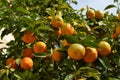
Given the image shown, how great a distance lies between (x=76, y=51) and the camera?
6.28 ft

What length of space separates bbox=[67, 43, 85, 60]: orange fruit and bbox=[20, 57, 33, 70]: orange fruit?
0.31 metres

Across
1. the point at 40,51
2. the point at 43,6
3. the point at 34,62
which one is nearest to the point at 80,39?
the point at 40,51

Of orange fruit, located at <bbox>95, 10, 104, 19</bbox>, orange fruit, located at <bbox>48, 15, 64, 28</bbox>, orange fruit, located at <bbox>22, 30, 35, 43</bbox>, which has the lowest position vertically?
orange fruit, located at <bbox>95, 10, 104, 19</bbox>

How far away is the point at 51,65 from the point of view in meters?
2.24

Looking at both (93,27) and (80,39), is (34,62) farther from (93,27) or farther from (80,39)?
(93,27)

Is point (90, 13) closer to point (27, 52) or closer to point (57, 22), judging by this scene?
point (57, 22)

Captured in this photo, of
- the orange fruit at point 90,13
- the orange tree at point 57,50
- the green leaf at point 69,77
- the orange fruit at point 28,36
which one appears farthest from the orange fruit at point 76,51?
the orange fruit at point 90,13

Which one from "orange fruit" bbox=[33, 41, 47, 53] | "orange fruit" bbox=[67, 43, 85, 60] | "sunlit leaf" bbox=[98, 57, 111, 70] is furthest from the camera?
"orange fruit" bbox=[33, 41, 47, 53]

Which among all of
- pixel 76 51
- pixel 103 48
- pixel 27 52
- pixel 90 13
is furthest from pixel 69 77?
pixel 90 13

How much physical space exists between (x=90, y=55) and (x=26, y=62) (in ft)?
1.43

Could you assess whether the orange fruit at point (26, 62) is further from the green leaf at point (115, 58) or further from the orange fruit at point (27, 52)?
the green leaf at point (115, 58)

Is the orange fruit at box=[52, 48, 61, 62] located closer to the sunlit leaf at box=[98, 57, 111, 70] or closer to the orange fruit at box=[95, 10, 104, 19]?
the sunlit leaf at box=[98, 57, 111, 70]

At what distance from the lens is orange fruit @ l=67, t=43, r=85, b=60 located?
192 centimetres

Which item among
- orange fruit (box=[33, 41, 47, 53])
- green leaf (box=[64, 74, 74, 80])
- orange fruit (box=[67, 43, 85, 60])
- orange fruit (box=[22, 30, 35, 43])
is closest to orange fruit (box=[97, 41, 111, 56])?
orange fruit (box=[67, 43, 85, 60])
